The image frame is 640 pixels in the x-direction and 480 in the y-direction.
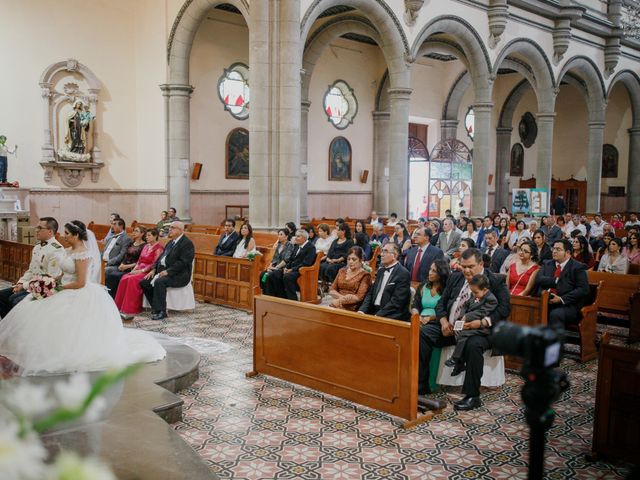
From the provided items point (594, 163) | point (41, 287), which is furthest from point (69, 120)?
point (594, 163)

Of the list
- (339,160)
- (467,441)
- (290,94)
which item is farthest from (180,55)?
(467,441)

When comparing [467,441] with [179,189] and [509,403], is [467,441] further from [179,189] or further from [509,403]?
[179,189]

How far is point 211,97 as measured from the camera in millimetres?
17797

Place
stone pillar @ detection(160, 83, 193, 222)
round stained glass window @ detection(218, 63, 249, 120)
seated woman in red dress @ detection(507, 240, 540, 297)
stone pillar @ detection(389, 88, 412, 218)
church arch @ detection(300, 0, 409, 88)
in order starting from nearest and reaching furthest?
seated woman in red dress @ detection(507, 240, 540, 297)
church arch @ detection(300, 0, 409, 88)
stone pillar @ detection(389, 88, 412, 218)
stone pillar @ detection(160, 83, 193, 222)
round stained glass window @ detection(218, 63, 249, 120)

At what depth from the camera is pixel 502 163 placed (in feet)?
89.2

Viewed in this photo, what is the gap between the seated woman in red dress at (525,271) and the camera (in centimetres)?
729

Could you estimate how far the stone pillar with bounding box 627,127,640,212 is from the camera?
993 inches

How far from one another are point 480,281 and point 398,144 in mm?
10738

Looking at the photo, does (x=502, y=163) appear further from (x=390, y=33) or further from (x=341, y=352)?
(x=341, y=352)

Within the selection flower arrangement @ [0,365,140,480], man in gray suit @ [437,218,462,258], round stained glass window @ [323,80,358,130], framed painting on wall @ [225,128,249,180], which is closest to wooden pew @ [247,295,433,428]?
flower arrangement @ [0,365,140,480]

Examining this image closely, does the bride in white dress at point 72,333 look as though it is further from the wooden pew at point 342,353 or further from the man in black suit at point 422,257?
the man in black suit at point 422,257

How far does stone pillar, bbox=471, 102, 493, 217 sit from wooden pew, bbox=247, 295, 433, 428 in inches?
532

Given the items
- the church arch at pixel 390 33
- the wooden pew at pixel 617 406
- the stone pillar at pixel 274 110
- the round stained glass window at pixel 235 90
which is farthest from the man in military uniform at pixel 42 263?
the round stained glass window at pixel 235 90

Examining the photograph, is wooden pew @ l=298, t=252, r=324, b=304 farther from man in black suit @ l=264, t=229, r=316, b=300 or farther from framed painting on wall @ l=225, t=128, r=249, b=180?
framed painting on wall @ l=225, t=128, r=249, b=180
